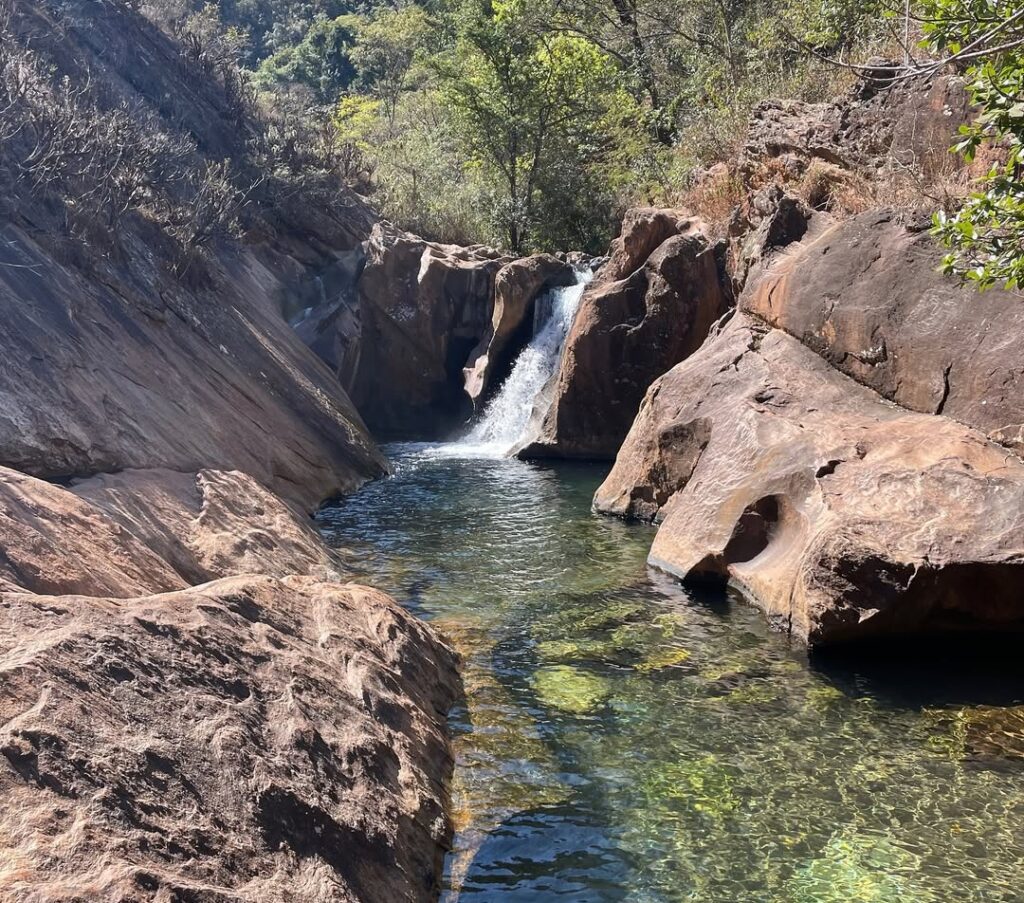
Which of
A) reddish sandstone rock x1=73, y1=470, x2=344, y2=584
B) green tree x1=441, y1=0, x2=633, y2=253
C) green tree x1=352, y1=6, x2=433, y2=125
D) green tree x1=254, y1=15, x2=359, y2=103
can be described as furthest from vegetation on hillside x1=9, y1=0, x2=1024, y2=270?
green tree x1=254, y1=15, x2=359, y2=103

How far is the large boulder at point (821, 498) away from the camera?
720 centimetres

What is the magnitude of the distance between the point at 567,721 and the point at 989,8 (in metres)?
5.39

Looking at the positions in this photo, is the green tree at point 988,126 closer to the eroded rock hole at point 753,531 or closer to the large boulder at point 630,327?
the eroded rock hole at point 753,531

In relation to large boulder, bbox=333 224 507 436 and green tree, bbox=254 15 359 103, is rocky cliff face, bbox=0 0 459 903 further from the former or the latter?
green tree, bbox=254 15 359 103

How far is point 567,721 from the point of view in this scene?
638cm

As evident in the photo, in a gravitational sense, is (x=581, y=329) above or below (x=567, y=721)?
above

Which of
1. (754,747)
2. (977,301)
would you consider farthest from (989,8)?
(754,747)

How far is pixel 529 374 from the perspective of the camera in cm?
1969

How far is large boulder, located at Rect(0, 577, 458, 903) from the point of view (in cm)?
310

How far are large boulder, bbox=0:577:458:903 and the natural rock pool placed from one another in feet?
2.03

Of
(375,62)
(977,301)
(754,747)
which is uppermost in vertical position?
(375,62)

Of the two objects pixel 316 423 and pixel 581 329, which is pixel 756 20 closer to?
pixel 581 329

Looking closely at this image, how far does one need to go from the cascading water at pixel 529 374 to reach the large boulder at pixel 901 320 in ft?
25.7

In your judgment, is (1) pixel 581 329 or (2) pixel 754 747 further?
(1) pixel 581 329
